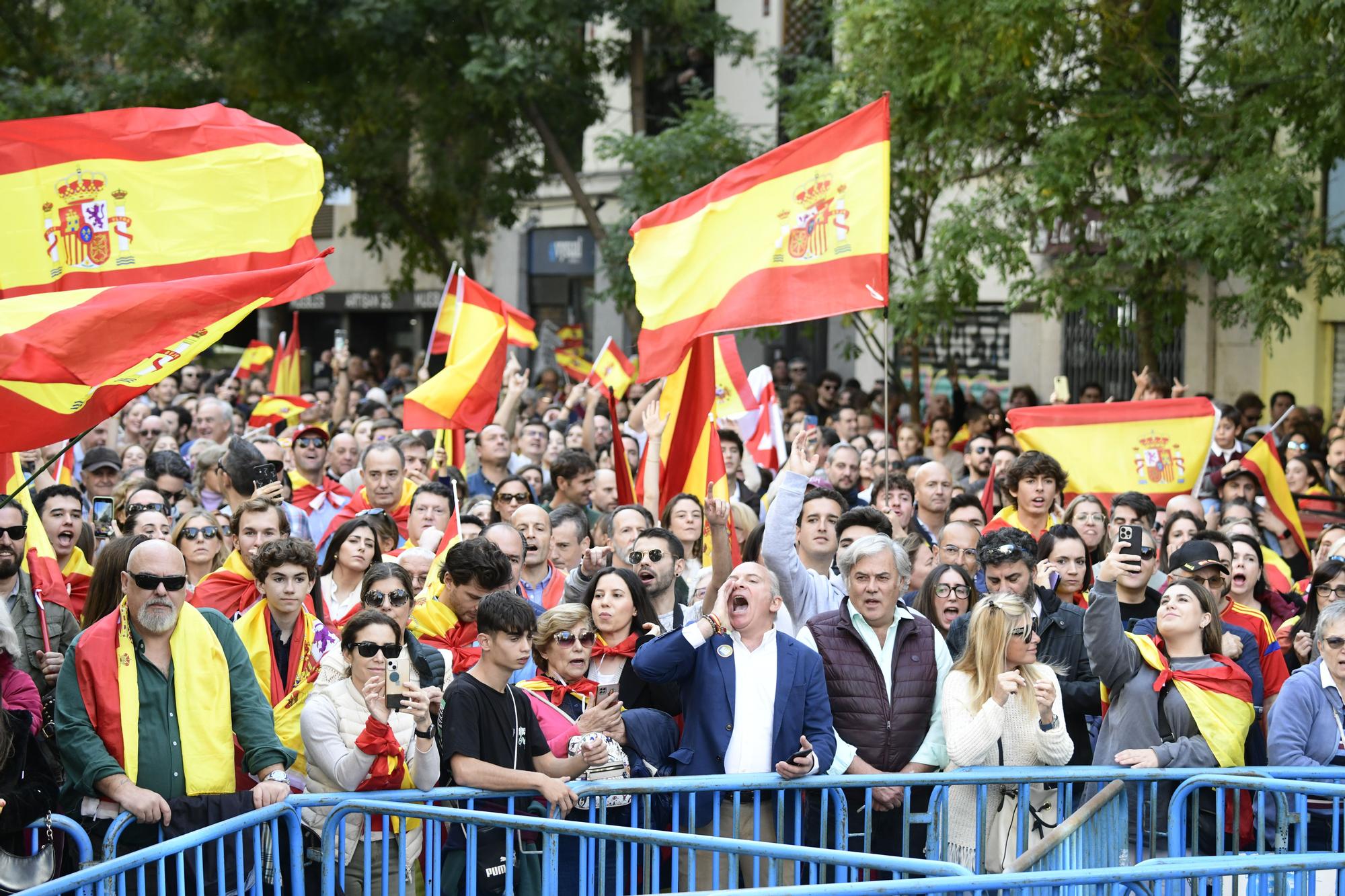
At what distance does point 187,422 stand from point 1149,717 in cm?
981

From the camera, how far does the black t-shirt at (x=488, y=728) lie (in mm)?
5652

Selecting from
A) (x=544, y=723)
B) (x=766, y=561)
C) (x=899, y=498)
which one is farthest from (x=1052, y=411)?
(x=544, y=723)

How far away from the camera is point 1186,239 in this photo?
14.1 metres

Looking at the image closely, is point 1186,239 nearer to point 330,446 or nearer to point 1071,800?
point 330,446

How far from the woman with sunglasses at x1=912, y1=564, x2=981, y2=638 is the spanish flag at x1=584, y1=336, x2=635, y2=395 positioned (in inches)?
279

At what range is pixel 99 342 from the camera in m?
5.87

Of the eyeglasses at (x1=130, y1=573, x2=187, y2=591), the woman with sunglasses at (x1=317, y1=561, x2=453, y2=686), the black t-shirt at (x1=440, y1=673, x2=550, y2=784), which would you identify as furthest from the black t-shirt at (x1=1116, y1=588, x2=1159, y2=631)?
the eyeglasses at (x1=130, y1=573, x2=187, y2=591)

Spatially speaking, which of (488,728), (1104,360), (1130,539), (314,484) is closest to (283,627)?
(488,728)

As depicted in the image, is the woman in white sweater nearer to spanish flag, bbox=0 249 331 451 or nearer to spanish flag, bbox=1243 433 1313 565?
spanish flag, bbox=0 249 331 451

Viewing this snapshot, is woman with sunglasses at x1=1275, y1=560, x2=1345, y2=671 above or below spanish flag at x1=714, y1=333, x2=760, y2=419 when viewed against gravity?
below

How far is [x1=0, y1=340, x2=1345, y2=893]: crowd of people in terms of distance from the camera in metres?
5.63

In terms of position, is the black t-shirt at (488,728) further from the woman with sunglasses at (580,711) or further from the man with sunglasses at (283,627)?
the man with sunglasses at (283,627)

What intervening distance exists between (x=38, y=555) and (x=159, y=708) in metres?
2.17

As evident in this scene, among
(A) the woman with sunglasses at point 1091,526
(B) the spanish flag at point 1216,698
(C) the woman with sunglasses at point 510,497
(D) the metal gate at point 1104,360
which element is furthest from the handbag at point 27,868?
(D) the metal gate at point 1104,360
